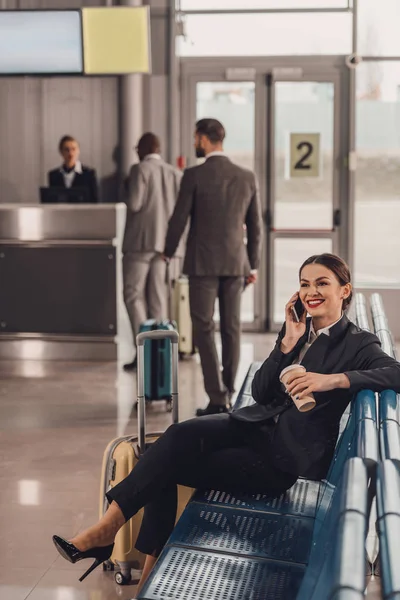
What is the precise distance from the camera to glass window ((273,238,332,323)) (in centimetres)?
997

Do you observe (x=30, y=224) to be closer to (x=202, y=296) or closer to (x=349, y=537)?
(x=202, y=296)

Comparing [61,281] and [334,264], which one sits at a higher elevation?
[334,264]

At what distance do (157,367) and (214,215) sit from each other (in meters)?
1.02

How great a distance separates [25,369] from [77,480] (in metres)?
3.17

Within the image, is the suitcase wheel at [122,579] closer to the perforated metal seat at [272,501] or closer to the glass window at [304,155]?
the perforated metal seat at [272,501]

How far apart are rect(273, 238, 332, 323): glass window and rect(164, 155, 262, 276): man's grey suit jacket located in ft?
12.4

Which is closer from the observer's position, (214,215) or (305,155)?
(214,215)

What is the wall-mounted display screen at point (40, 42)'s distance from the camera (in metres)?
9.09

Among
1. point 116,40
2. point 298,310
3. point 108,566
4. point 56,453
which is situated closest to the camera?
point 298,310

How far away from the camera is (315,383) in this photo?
301 cm

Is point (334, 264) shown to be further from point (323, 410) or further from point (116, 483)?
point (116, 483)

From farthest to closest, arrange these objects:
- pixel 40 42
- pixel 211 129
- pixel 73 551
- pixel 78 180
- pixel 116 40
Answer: pixel 78 180, pixel 40 42, pixel 116 40, pixel 211 129, pixel 73 551

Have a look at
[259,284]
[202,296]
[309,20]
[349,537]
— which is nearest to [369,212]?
[259,284]

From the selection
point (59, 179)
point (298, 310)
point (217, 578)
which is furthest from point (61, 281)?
point (217, 578)
